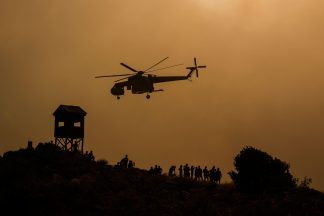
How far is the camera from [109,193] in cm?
5116

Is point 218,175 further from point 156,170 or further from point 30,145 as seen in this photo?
point 30,145

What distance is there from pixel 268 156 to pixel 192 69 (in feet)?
66.8

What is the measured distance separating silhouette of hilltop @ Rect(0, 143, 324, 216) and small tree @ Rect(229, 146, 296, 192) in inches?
56.2

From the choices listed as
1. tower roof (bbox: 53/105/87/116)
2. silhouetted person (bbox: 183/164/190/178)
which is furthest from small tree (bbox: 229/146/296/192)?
tower roof (bbox: 53/105/87/116)

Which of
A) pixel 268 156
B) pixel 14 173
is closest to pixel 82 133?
pixel 14 173

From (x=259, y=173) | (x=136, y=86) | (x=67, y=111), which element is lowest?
(x=259, y=173)

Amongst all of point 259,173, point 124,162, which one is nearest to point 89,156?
point 124,162

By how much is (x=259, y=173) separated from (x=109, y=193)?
16371 millimetres

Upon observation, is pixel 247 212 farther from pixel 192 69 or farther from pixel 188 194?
pixel 192 69

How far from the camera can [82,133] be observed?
65375 mm

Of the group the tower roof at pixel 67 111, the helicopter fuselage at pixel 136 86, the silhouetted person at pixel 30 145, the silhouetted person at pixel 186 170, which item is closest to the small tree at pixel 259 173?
the silhouetted person at pixel 186 170

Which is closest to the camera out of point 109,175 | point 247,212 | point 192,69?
point 247,212

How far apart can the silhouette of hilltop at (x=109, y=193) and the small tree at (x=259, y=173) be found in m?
1.43

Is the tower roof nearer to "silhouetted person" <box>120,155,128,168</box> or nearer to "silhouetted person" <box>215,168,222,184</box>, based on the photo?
"silhouetted person" <box>120,155,128,168</box>
